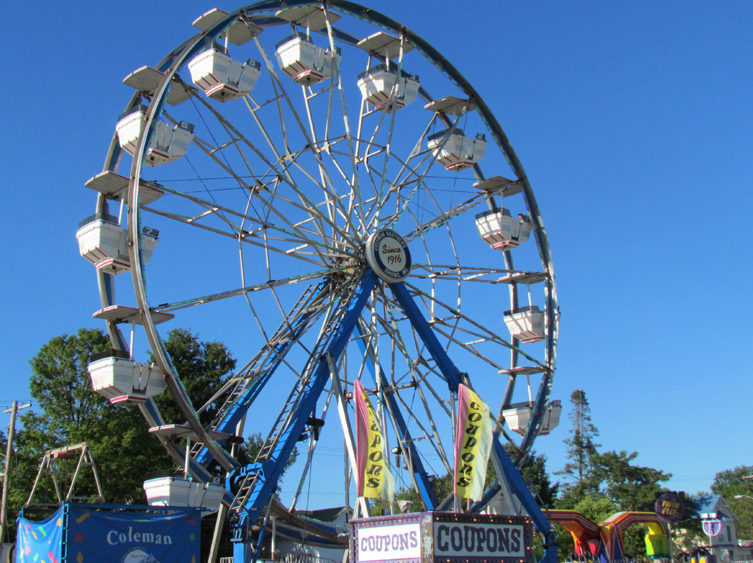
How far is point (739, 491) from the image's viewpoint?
88.4 meters

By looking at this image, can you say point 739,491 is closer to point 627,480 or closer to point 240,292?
point 627,480

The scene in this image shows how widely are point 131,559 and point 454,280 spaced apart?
12672 mm

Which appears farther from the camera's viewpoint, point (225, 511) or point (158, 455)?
point (158, 455)

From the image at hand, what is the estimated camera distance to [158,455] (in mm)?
33156

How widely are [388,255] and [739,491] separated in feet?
257

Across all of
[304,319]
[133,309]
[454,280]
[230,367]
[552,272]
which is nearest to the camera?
[133,309]

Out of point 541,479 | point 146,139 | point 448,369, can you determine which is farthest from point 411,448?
point 541,479

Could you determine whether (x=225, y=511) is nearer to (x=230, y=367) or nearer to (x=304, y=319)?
(x=304, y=319)

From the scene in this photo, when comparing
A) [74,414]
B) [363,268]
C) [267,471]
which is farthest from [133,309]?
[74,414]

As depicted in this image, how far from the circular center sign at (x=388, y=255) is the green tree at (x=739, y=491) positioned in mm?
47633

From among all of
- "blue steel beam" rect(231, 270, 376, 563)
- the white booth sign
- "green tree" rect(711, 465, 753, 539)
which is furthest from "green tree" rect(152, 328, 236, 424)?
"green tree" rect(711, 465, 753, 539)

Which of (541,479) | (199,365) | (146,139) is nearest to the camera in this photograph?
(146,139)

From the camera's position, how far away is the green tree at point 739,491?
69.8m

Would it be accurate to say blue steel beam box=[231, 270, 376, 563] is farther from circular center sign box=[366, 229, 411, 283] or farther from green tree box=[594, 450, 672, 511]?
green tree box=[594, 450, 672, 511]
